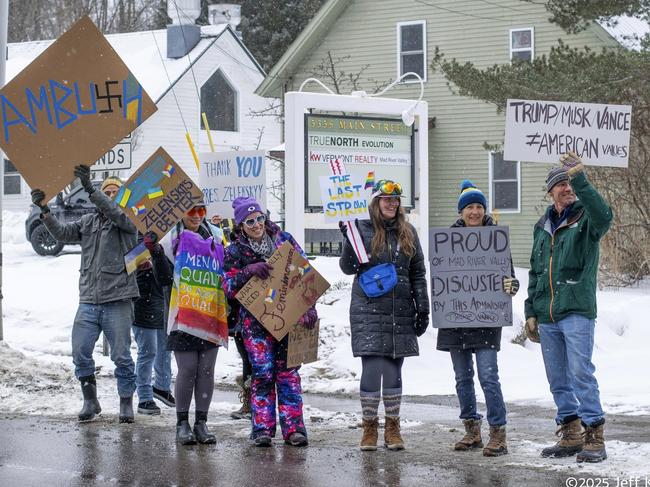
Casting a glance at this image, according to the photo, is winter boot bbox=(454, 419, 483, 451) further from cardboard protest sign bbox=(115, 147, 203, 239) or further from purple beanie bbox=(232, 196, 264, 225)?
cardboard protest sign bbox=(115, 147, 203, 239)

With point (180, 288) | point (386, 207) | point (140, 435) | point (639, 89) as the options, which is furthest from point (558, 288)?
point (639, 89)

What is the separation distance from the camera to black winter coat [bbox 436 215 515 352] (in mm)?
8305

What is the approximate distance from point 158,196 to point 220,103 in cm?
3141

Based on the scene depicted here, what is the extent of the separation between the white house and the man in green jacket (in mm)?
28877

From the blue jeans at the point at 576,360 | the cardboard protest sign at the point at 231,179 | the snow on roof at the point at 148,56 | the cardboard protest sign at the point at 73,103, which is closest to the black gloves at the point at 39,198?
the cardboard protest sign at the point at 73,103

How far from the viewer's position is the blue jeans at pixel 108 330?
977 centimetres

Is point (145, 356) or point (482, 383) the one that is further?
point (145, 356)

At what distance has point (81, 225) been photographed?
995 centimetres

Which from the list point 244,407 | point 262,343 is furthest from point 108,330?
point 262,343

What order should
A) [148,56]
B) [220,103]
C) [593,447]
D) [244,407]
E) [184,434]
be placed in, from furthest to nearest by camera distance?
[220,103] → [148,56] → [244,407] → [184,434] → [593,447]

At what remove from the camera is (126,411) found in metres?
9.84

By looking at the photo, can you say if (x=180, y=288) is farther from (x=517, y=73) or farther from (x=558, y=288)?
(x=517, y=73)

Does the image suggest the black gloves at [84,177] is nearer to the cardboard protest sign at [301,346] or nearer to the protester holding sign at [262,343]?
the protester holding sign at [262,343]

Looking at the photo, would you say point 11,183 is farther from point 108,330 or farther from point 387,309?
point 387,309
